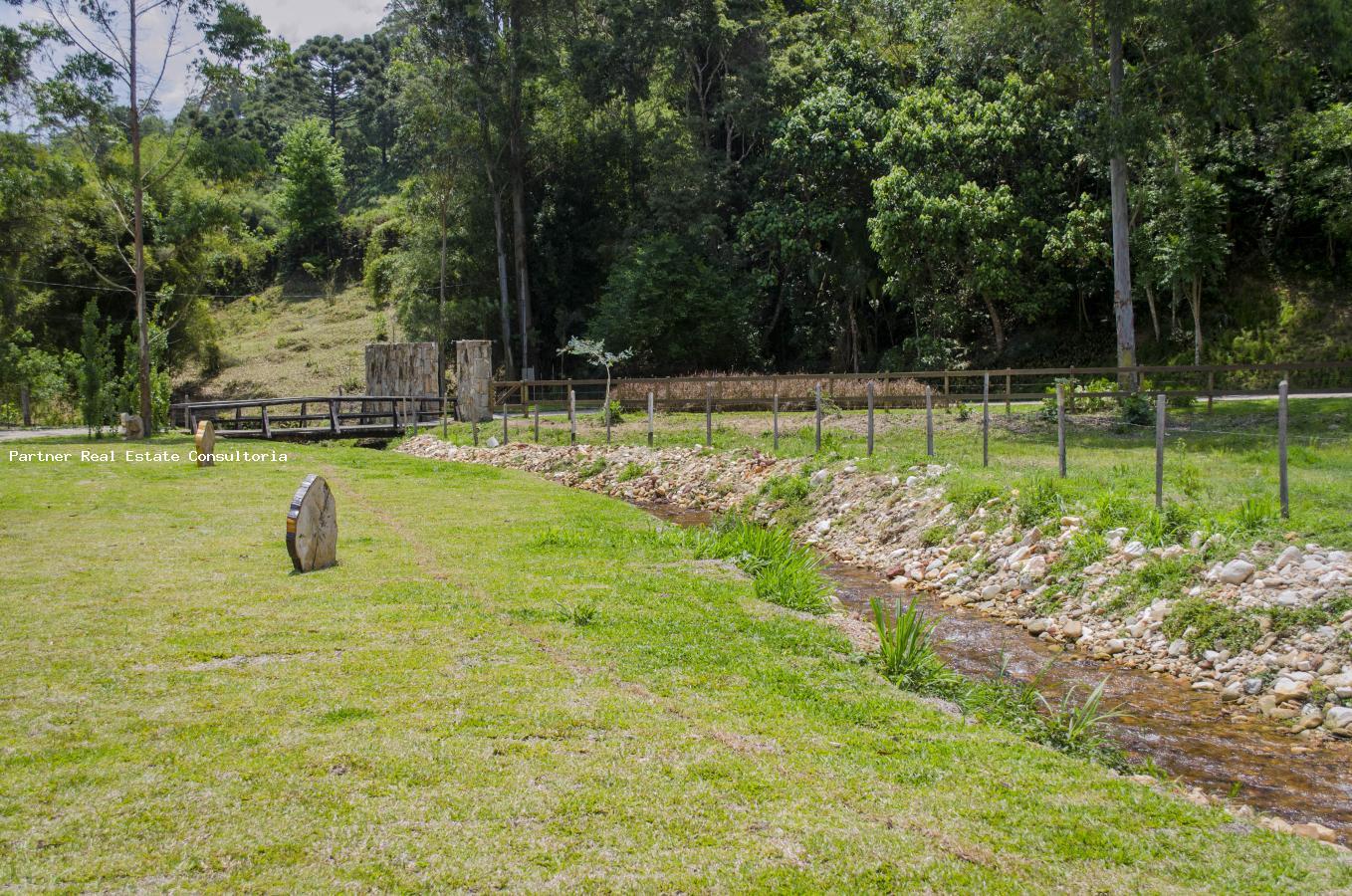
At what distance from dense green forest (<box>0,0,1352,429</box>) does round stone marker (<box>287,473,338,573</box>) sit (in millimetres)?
20321

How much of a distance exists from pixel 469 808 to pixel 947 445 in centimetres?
1389

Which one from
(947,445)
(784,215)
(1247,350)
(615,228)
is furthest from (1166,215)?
(615,228)

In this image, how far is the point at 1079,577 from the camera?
9.97m

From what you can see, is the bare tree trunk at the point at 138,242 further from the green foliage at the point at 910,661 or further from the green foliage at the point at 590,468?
the green foliage at the point at 910,661

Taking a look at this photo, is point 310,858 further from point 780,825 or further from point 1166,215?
point 1166,215

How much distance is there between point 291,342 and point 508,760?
53807 mm

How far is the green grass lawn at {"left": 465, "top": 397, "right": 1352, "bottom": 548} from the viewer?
403 inches

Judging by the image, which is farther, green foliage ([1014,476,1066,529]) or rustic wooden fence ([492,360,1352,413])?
rustic wooden fence ([492,360,1352,413])

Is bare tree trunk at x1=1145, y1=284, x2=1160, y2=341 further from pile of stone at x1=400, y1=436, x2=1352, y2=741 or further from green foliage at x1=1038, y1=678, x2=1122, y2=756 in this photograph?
green foliage at x1=1038, y1=678, x2=1122, y2=756

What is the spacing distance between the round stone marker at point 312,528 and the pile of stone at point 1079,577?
6.33m

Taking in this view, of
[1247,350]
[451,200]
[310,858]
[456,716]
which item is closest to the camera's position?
[310,858]

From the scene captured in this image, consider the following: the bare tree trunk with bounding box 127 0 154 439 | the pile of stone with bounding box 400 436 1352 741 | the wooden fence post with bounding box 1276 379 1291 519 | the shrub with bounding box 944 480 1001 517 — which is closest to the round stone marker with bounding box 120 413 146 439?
Result: the bare tree trunk with bounding box 127 0 154 439

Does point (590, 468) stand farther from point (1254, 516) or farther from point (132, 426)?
point (132, 426)

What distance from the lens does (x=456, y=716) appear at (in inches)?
220
